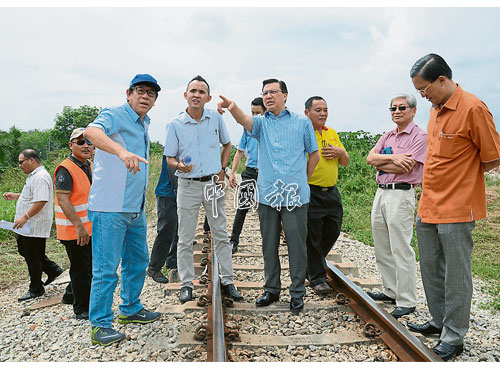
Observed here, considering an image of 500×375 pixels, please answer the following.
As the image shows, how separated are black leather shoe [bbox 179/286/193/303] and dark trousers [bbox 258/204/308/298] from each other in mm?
800

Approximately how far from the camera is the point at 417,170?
12.6 feet

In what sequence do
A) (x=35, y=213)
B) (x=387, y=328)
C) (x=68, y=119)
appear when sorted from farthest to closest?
1. (x=68, y=119)
2. (x=35, y=213)
3. (x=387, y=328)

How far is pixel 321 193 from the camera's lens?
13.6 ft

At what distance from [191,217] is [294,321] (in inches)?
57.4

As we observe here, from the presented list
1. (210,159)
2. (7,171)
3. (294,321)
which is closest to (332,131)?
(210,159)

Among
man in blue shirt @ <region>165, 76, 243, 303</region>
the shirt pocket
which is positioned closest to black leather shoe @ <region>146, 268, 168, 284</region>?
man in blue shirt @ <region>165, 76, 243, 303</region>

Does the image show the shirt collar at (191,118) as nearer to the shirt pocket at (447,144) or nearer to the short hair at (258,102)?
the short hair at (258,102)

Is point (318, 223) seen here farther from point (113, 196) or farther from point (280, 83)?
point (113, 196)

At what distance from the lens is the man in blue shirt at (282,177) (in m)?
3.68

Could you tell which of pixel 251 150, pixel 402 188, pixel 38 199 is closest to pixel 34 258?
pixel 38 199

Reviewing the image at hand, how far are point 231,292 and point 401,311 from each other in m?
1.68

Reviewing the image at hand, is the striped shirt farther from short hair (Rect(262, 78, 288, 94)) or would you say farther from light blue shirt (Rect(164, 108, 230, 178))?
short hair (Rect(262, 78, 288, 94))

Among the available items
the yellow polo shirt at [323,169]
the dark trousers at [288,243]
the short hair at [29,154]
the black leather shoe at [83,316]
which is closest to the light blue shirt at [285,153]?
the dark trousers at [288,243]

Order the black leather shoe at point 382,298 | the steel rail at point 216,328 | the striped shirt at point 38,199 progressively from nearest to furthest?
the steel rail at point 216,328 → the black leather shoe at point 382,298 → the striped shirt at point 38,199
